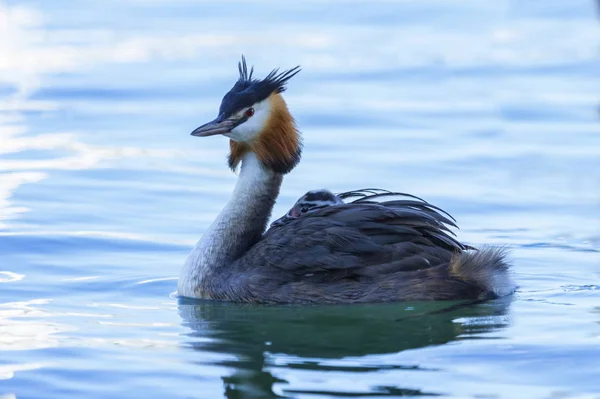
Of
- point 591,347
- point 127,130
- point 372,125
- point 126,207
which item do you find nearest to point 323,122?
point 372,125

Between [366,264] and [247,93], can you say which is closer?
[366,264]

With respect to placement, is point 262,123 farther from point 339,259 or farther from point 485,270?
point 485,270

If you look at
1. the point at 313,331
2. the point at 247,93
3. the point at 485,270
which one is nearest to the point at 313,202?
the point at 247,93

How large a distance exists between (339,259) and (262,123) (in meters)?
1.28

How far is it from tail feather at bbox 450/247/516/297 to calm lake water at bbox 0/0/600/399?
0.16 meters

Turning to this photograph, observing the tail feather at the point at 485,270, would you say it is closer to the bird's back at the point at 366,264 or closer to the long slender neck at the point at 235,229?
the bird's back at the point at 366,264

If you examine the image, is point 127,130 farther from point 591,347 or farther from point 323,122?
point 591,347

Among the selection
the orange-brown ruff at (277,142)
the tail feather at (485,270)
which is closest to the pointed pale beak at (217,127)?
the orange-brown ruff at (277,142)

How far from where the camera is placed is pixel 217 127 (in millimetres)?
10469

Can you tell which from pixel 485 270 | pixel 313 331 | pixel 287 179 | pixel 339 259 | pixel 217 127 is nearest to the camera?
pixel 313 331

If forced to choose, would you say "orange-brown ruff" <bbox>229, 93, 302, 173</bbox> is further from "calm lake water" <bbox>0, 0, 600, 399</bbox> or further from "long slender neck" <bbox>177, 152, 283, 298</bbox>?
"calm lake water" <bbox>0, 0, 600, 399</bbox>

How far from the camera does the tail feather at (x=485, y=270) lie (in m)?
10.0

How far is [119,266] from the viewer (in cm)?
1126

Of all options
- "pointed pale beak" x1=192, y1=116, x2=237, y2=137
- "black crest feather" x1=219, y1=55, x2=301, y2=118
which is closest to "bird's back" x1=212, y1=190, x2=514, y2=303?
"pointed pale beak" x1=192, y1=116, x2=237, y2=137
